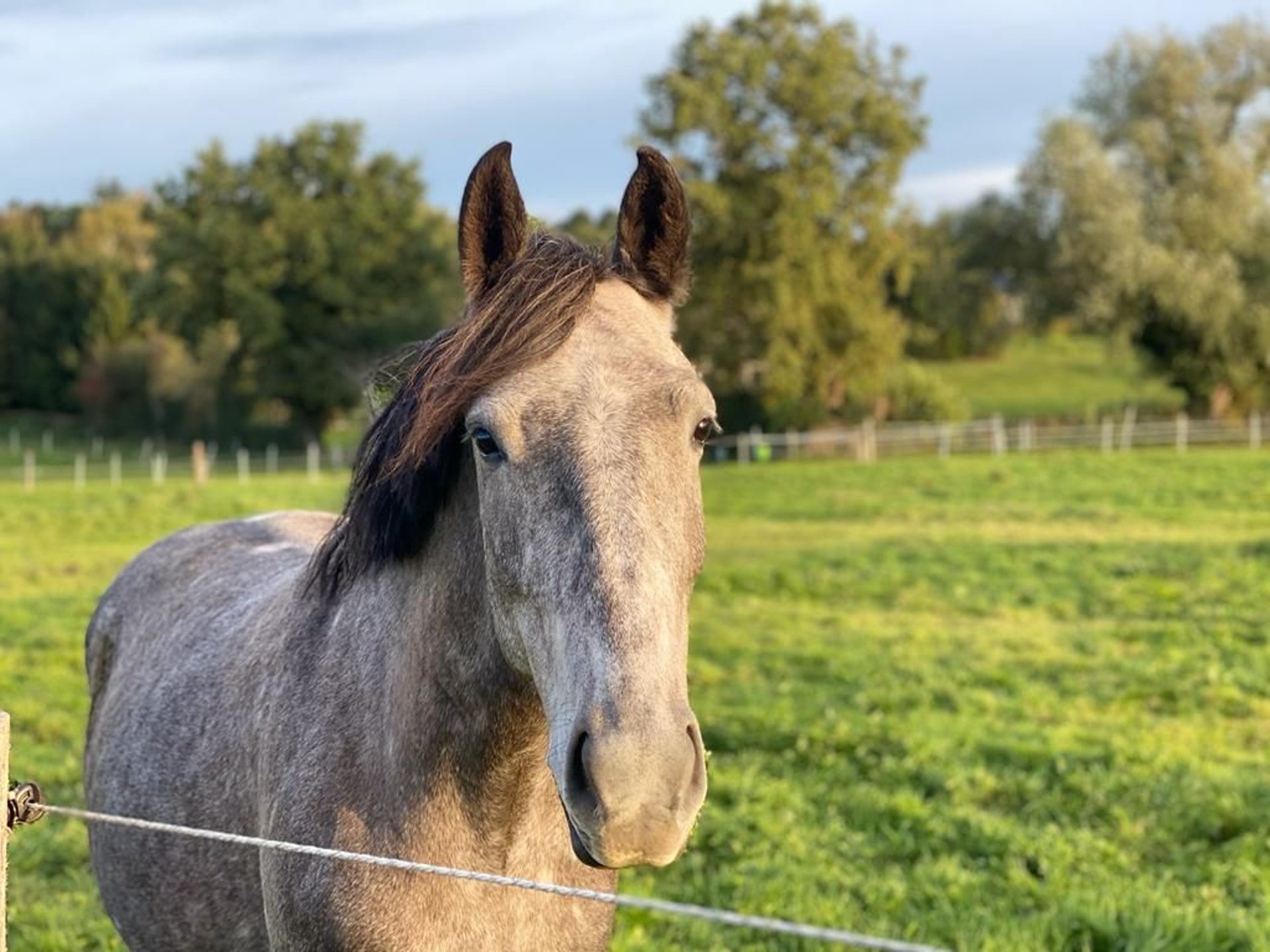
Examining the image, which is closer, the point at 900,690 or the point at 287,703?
the point at 287,703

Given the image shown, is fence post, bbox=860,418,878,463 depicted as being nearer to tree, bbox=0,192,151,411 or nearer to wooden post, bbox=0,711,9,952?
wooden post, bbox=0,711,9,952

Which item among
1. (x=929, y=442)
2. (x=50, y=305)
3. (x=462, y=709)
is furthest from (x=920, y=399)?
(x=50, y=305)

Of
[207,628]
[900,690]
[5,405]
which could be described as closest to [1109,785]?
[900,690]

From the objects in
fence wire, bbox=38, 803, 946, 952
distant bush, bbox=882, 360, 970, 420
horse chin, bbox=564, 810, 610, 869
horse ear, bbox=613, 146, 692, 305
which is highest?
distant bush, bbox=882, 360, 970, 420

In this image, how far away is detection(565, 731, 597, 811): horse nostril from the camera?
6.21ft

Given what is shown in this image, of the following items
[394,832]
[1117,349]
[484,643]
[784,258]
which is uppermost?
[784,258]

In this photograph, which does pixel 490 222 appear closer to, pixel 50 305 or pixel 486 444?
pixel 486 444

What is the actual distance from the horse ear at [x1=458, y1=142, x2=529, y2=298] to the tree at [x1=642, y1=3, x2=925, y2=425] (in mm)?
34226

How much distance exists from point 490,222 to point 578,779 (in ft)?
4.17

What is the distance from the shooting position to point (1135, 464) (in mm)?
25766

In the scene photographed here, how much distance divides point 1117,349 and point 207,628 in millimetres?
39654

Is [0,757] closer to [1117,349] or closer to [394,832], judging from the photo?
[394,832]

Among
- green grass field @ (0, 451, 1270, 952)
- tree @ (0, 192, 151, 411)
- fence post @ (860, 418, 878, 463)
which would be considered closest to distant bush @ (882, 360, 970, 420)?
fence post @ (860, 418, 878, 463)

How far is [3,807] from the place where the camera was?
236 centimetres
